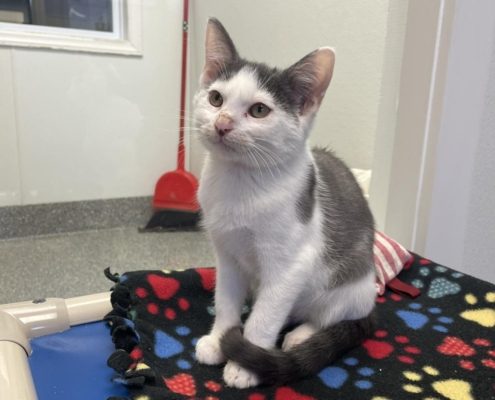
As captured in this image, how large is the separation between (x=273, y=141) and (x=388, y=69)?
2.21 ft

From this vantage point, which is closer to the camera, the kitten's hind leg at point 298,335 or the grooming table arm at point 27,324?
the grooming table arm at point 27,324

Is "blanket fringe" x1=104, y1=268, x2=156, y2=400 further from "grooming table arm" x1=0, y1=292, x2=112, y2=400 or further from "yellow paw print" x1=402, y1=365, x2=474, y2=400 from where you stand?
"yellow paw print" x1=402, y1=365, x2=474, y2=400

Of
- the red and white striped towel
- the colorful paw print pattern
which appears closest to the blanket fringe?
the colorful paw print pattern

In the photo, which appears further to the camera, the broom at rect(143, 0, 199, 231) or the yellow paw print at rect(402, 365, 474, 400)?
the broom at rect(143, 0, 199, 231)

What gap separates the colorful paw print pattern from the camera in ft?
2.31

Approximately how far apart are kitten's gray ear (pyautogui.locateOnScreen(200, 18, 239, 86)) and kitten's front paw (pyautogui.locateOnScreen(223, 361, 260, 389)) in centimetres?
48

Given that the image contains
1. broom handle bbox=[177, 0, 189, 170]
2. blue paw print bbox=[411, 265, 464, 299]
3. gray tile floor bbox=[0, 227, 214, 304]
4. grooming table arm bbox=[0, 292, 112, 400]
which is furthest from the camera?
broom handle bbox=[177, 0, 189, 170]

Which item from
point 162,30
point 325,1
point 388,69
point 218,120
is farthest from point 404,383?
point 162,30

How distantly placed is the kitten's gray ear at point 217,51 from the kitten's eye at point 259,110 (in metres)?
→ 0.12

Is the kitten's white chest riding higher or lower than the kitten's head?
lower

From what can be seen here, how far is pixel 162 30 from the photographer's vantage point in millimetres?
1620

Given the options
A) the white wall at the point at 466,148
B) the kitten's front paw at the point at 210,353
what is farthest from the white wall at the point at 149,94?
the kitten's front paw at the point at 210,353

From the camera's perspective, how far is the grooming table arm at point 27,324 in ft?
1.96

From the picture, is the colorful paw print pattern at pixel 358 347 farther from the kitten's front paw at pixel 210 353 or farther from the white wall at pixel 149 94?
the white wall at pixel 149 94
